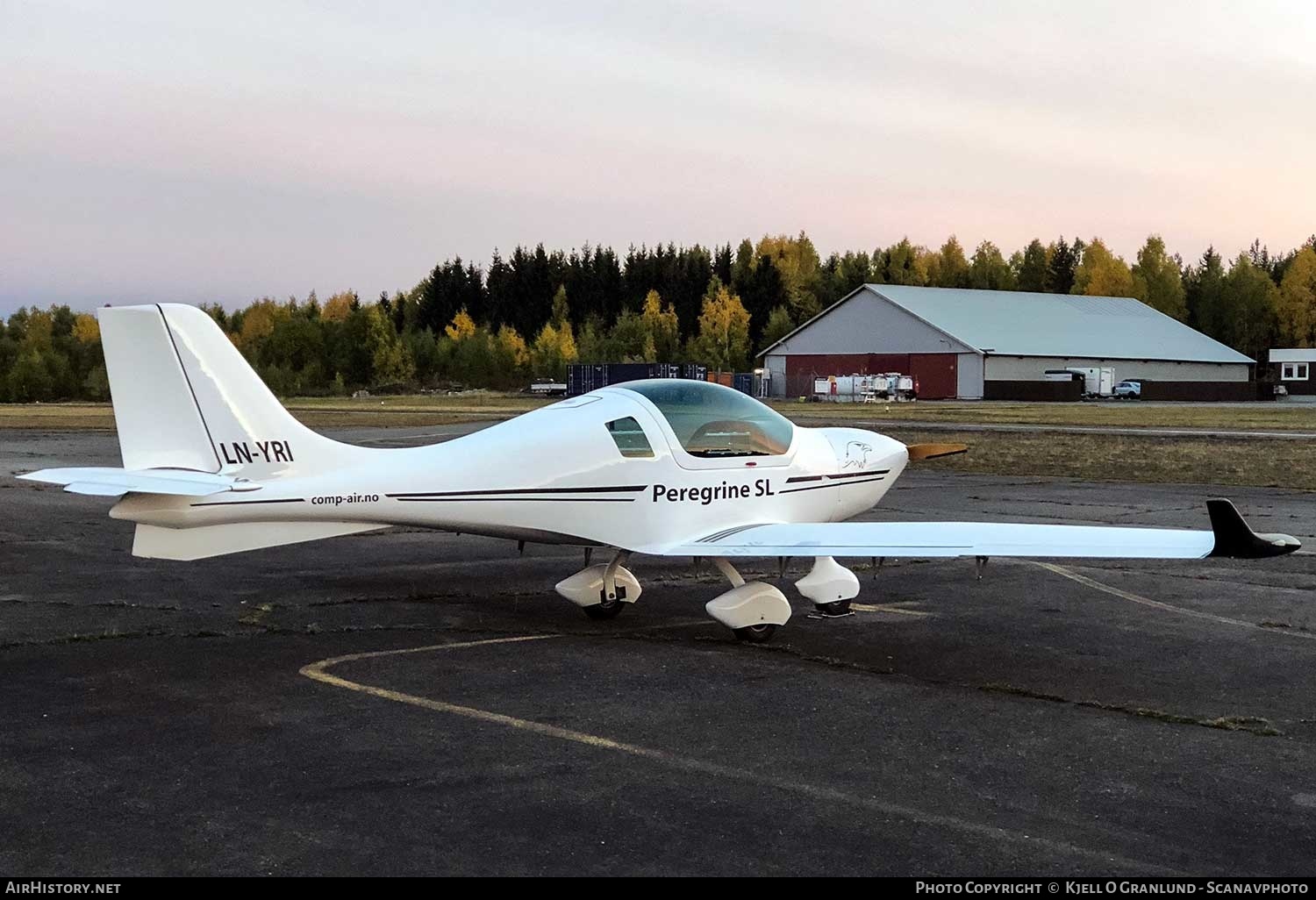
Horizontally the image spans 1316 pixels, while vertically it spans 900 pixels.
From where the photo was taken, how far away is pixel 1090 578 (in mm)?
13492

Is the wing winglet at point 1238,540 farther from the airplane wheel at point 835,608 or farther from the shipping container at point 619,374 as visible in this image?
the shipping container at point 619,374

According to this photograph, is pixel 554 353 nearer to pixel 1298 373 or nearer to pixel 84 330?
pixel 84 330

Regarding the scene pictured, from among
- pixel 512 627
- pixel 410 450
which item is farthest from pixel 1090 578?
pixel 410 450

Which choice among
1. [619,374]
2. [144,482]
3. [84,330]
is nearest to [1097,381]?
[619,374]

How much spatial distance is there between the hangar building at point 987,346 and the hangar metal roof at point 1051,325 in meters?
0.10

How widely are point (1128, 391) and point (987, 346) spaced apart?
9926 mm

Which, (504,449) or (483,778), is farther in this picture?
(504,449)

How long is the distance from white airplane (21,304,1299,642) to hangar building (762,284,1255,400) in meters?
66.1

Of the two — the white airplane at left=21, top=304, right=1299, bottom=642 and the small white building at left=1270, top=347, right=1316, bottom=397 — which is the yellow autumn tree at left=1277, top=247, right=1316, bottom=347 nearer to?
the small white building at left=1270, top=347, right=1316, bottom=397

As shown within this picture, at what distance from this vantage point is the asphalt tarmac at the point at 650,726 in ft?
18.6

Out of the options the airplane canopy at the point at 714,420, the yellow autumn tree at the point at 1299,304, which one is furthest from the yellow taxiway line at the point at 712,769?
the yellow autumn tree at the point at 1299,304

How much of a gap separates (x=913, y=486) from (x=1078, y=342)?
62.1m
